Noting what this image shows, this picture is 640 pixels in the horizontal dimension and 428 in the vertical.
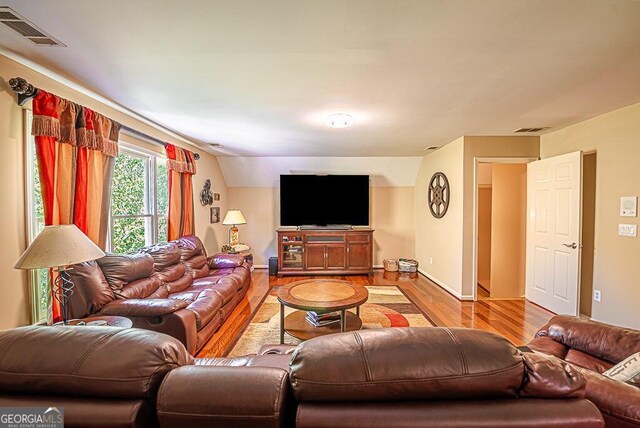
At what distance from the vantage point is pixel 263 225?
19.8 feet

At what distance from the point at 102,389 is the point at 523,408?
1165mm

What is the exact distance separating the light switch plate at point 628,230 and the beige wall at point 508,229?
1.72 meters

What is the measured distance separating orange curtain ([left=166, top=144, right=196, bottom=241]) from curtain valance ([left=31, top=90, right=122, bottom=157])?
41.6 inches

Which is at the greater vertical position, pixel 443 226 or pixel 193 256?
pixel 443 226


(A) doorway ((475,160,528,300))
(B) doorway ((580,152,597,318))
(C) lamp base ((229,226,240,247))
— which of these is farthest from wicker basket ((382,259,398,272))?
(C) lamp base ((229,226,240,247))

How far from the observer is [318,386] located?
774mm

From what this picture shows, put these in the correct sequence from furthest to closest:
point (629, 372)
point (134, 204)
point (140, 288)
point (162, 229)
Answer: point (162, 229) < point (134, 204) < point (140, 288) < point (629, 372)

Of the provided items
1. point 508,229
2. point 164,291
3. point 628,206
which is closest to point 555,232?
point 628,206

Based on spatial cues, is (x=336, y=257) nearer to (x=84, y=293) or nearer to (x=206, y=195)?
(x=206, y=195)

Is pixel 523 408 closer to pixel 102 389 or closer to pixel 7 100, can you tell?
pixel 102 389

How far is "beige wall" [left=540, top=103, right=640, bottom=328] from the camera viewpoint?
274cm

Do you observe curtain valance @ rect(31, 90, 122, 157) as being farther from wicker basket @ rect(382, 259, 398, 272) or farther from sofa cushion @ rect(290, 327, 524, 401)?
wicker basket @ rect(382, 259, 398, 272)

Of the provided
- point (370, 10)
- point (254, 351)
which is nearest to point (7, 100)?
point (370, 10)

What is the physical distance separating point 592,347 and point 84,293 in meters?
3.43
